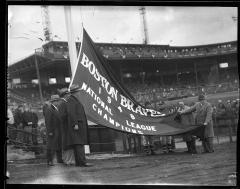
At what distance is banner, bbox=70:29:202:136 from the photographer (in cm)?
492

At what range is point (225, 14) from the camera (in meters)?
4.75

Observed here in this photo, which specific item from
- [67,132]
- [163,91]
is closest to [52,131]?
[67,132]

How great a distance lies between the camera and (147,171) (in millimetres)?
4902

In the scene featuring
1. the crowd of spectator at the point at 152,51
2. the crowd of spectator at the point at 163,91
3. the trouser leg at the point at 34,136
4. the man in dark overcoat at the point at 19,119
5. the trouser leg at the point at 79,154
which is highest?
the crowd of spectator at the point at 152,51

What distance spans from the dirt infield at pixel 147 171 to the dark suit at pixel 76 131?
0.18 m

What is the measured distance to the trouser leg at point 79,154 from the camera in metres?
4.97

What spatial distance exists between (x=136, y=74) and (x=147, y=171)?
1.30 meters

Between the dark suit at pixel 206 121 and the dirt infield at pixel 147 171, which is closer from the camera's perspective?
the dirt infield at pixel 147 171

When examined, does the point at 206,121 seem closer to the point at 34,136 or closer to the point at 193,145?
the point at 193,145

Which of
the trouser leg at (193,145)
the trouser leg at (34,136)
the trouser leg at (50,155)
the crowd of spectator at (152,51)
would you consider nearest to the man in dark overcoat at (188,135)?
the trouser leg at (193,145)

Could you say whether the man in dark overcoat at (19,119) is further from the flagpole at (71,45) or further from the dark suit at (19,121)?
the flagpole at (71,45)

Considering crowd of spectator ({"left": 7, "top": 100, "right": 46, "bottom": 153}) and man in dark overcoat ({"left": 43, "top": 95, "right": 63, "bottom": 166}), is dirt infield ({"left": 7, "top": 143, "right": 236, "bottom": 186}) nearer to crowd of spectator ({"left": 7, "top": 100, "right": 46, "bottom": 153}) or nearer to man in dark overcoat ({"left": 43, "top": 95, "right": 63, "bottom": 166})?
man in dark overcoat ({"left": 43, "top": 95, "right": 63, "bottom": 166})

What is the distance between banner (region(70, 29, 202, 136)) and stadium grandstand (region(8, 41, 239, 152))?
96 mm

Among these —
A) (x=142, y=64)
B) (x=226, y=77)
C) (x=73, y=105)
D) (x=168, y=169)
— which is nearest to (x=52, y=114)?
(x=73, y=105)
